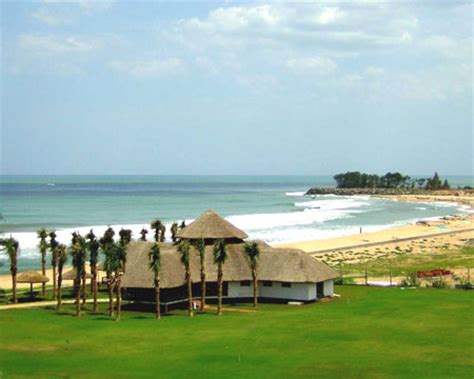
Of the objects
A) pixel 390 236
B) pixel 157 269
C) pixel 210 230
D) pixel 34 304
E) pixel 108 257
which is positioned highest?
pixel 210 230

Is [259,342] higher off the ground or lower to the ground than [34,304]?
higher

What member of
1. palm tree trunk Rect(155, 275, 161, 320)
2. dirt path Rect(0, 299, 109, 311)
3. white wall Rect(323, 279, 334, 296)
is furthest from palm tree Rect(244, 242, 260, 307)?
dirt path Rect(0, 299, 109, 311)

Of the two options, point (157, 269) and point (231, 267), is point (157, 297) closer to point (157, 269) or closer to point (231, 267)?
point (157, 269)

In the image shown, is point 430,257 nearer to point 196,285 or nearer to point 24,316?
point 196,285

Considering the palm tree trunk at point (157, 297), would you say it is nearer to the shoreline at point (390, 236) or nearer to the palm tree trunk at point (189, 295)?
the palm tree trunk at point (189, 295)

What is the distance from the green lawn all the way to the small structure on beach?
2679 mm

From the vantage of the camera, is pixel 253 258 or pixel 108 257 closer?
pixel 108 257

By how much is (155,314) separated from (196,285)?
4.76 meters

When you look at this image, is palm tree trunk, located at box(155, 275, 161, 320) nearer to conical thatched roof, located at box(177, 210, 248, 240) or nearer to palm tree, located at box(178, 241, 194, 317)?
palm tree, located at box(178, 241, 194, 317)

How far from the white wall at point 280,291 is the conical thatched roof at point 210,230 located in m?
4.01


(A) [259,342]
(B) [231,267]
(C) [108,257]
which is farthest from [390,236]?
(A) [259,342]

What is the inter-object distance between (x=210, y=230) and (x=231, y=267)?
12.2 feet

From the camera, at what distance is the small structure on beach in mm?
44656

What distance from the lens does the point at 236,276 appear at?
47.1 meters
